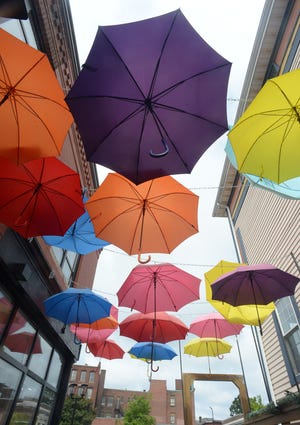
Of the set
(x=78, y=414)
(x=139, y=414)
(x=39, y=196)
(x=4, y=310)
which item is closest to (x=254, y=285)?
(x=39, y=196)

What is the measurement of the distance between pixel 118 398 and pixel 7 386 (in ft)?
234

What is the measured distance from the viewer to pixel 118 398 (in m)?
64.2

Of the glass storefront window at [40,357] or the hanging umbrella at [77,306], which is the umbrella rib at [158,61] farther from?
the glass storefront window at [40,357]

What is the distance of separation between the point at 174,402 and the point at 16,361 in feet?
228

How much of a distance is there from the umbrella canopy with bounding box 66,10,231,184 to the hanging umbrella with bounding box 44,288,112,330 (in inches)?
141

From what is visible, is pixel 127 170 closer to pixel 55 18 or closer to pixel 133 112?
pixel 133 112

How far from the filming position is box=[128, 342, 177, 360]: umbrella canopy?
32.7 ft

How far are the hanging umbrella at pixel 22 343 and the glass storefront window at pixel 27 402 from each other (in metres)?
0.62

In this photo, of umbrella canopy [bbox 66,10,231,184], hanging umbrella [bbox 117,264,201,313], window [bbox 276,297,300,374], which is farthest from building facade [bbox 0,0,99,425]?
window [bbox 276,297,300,374]

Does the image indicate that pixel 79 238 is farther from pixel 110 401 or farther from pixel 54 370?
pixel 110 401

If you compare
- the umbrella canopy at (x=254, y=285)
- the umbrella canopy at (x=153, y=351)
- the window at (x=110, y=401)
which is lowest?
the umbrella canopy at (x=254, y=285)

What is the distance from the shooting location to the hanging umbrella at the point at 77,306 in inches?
245

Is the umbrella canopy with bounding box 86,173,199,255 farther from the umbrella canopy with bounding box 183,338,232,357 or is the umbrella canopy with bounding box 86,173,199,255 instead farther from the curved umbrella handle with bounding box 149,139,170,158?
the umbrella canopy with bounding box 183,338,232,357

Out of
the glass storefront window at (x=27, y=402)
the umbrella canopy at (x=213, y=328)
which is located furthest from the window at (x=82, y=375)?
the glass storefront window at (x=27, y=402)
